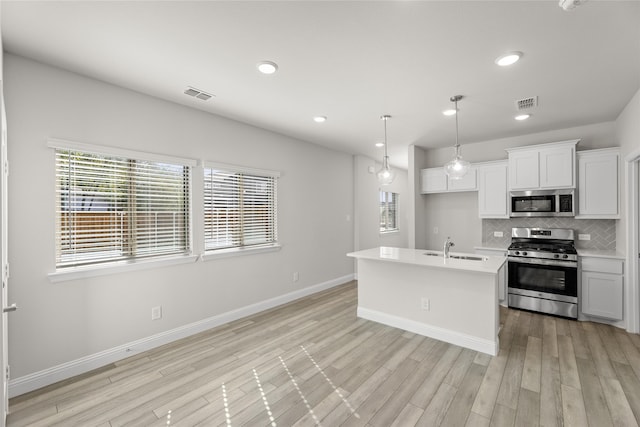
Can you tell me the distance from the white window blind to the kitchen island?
234 cm

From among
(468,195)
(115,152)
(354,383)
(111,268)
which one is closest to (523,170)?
(468,195)

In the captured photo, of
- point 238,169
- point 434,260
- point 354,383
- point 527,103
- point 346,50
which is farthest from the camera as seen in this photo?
point 238,169

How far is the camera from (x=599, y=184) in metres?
3.85

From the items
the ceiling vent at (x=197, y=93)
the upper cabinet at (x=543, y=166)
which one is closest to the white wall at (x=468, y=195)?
the upper cabinet at (x=543, y=166)

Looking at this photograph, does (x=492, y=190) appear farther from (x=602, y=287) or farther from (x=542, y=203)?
(x=602, y=287)

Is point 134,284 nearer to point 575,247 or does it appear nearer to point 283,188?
point 283,188

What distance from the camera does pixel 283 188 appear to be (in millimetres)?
4535

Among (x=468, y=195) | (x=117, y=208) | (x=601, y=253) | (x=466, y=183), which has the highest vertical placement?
(x=466, y=183)

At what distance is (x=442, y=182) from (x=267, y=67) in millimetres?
3939

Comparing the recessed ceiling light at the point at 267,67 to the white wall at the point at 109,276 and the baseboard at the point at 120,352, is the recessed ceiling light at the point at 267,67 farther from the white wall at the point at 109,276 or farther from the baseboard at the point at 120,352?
the baseboard at the point at 120,352

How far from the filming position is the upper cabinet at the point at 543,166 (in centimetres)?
400

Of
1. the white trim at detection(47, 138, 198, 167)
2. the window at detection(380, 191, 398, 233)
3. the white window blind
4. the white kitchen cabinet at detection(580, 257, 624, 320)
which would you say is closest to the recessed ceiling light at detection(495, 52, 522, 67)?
the white kitchen cabinet at detection(580, 257, 624, 320)

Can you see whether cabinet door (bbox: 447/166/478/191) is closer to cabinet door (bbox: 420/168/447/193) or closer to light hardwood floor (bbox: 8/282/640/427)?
cabinet door (bbox: 420/168/447/193)

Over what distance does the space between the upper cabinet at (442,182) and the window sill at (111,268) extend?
424 cm
